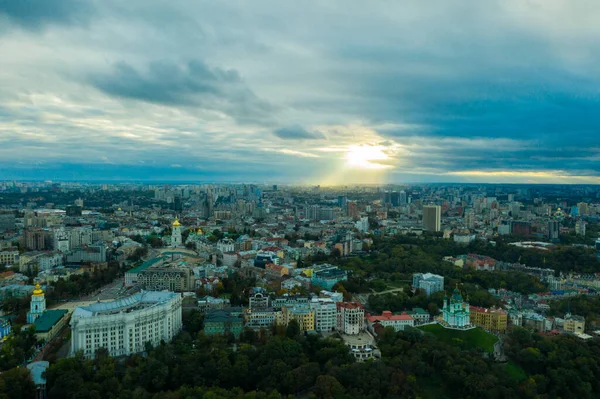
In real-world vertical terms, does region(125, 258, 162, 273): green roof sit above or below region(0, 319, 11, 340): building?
above

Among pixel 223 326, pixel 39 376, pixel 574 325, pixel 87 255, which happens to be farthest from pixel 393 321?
pixel 87 255

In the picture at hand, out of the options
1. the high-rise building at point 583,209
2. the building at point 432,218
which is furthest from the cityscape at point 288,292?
the high-rise building at point 583,209

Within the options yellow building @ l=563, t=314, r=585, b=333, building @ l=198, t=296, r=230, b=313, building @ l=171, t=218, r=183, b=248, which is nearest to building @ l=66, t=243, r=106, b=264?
building @ l=171, t=218, r=183, b=248

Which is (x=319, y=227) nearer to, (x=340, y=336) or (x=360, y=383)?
(x=340, y=336)

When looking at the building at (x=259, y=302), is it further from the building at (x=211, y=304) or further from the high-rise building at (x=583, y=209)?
the high-rise building at (x=583, y=209)

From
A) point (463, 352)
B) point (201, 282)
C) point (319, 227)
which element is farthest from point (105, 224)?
point (463, 352)

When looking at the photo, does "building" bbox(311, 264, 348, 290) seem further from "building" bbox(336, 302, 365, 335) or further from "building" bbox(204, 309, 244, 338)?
"building" bbox(204, 309, 244, 338)
